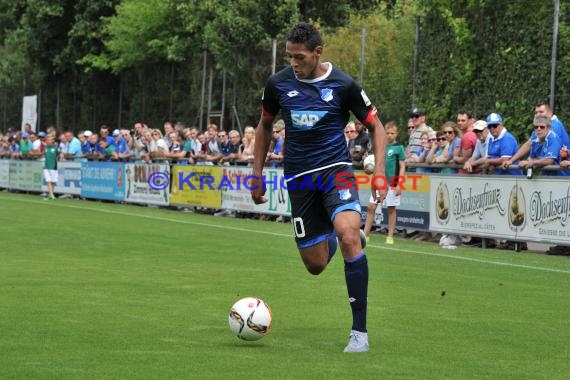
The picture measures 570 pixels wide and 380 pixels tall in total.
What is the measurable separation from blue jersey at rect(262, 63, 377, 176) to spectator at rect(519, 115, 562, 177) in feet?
29.8

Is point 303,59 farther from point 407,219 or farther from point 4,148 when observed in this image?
point 4,148

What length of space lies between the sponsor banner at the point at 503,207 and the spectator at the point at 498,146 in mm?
216

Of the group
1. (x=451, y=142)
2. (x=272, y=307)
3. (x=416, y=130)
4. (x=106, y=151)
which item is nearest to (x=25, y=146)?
(x=106, y=151)

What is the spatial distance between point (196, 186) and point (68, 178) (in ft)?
30.3

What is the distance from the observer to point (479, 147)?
19.4 m

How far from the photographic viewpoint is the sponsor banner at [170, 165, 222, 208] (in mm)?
27703

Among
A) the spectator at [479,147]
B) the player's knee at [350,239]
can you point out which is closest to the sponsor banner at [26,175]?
the spectator at [479,147]

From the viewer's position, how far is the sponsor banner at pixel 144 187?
30.2m

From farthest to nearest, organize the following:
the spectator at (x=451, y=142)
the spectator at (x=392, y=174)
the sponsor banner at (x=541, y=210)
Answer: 1. the spectator at (x=451, y=142)
2. the spectator at (x=392, y=174)
3. the sponsor banner at (x=541, y=210)

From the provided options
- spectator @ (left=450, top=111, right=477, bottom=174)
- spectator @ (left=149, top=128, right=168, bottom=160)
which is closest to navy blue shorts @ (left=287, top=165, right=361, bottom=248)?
spectator @ (left=450, top=111, right=477, bottom=174)

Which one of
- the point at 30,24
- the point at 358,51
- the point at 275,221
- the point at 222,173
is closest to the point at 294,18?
the point at 358,51

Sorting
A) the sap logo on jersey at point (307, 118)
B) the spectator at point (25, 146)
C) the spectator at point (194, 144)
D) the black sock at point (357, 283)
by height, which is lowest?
the black sock at point (357, 283)

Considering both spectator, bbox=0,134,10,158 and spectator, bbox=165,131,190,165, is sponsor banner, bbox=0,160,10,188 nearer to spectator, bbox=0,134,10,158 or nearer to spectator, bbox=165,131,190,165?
spectator, bbox=0,134,10,158

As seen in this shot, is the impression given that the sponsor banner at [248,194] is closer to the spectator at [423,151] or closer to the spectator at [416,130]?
the spectator at [416,130]
